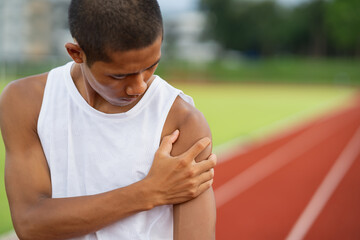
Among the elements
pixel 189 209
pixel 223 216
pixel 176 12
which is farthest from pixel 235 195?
pixel 176 12

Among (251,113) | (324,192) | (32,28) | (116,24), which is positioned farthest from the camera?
(32,28)

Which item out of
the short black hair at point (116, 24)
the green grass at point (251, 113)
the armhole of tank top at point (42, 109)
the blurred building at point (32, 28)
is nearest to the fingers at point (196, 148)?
the short black hair at point (116, 24)

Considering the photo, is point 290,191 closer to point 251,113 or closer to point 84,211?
point 84,211

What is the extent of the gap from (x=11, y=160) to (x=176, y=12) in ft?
315

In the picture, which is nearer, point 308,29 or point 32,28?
point 308,29

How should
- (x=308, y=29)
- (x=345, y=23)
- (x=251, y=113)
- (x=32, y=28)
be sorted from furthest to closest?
1. (x=32, y=28)
2. (x=308, y=29)
3. (x=345, y=23)
4. (x=251, y=113)

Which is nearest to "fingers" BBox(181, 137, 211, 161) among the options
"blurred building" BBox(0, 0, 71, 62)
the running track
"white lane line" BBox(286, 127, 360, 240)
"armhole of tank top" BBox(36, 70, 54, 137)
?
"armhole of tank top" BBox(36, 70, 54, 137)

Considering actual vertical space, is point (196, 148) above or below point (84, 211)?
above

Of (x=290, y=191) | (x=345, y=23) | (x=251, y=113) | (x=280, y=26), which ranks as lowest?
(x=280, y=26)

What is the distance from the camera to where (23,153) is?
4.39ft

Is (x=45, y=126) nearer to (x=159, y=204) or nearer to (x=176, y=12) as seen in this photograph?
(x=159, y=204)

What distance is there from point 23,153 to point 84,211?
268mm

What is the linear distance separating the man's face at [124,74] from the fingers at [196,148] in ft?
0.70

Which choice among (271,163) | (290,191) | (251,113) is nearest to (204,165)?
(290,191)
